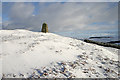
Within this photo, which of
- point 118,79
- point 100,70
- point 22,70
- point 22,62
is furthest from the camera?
point 22,62

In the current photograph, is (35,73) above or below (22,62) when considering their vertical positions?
below

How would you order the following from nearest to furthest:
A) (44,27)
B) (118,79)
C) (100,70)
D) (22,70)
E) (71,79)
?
(71,79), (118,79), (22,70), (100,70), (44,27)

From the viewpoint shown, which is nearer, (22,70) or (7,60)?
(22,70)

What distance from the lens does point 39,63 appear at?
20.7 ft

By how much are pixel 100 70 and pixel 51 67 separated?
3740 millimetres

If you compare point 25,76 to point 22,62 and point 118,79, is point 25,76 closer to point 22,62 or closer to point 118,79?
point 22,62

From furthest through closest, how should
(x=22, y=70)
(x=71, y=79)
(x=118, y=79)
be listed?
1. (x=22, y=70)
2. (x=118, y=79)
3. (x=71, y=79)

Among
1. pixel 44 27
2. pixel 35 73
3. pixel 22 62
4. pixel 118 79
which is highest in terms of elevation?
pixel 44 27

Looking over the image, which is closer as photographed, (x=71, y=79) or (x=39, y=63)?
(x=71, y=79)

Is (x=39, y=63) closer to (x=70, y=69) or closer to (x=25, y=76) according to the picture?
(x=25, y=76)

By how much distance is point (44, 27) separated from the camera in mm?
22984

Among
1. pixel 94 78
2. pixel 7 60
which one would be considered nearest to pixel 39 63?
pixel 7 60

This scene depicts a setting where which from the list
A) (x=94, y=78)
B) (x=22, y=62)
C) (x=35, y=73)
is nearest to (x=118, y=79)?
(x=94, y=78)

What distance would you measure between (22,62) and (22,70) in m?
0.97
